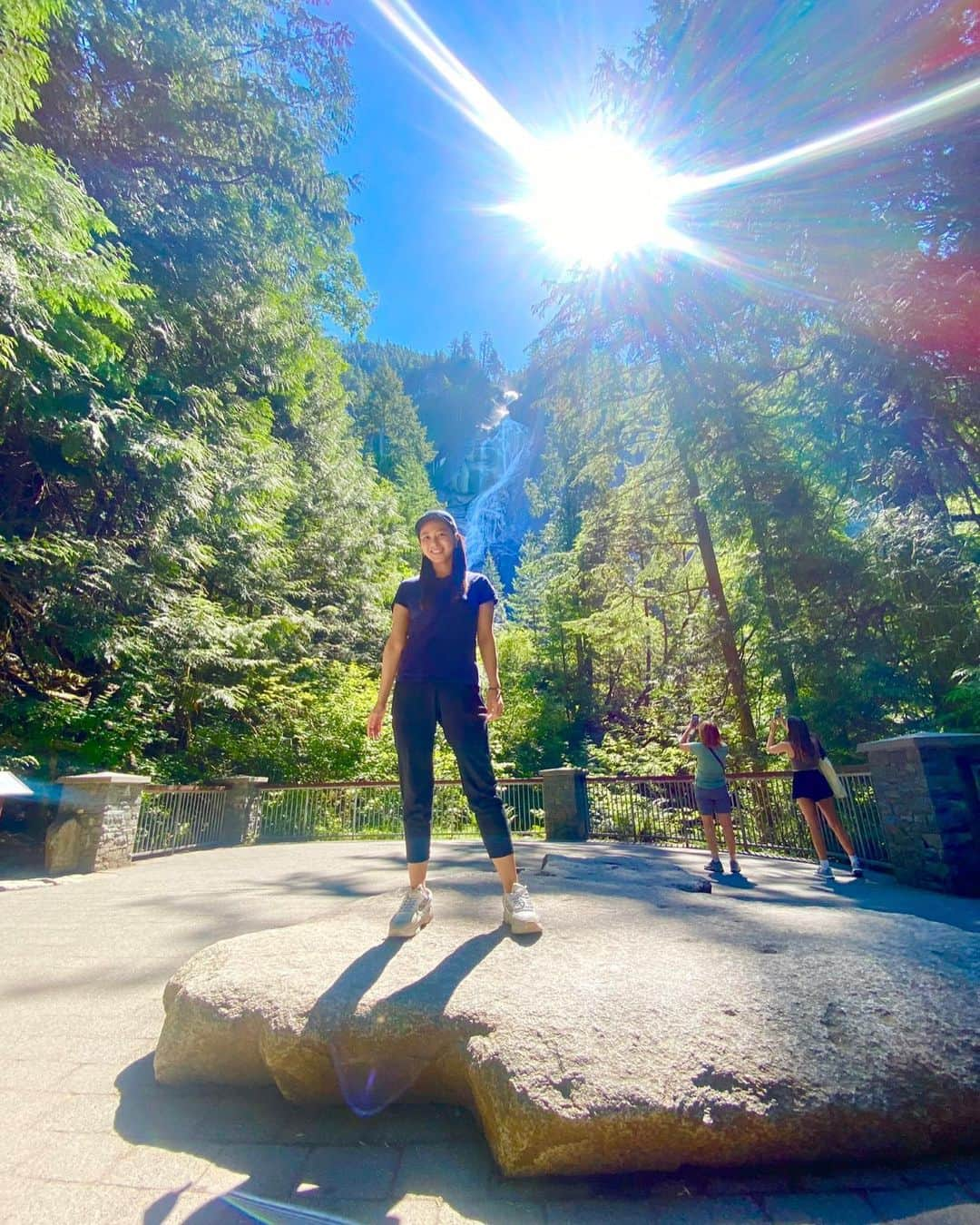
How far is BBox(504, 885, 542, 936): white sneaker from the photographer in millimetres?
2363

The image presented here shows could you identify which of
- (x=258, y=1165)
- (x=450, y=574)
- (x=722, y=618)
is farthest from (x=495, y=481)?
(x=258, y=1165)

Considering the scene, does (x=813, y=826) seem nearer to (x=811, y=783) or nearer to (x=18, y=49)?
(x=811, y=783)

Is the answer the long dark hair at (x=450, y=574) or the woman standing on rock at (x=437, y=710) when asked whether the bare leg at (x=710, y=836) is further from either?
the long dark hair at (x=450, y=574)

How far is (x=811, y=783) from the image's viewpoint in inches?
224

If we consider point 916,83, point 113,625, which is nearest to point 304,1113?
point 113,625

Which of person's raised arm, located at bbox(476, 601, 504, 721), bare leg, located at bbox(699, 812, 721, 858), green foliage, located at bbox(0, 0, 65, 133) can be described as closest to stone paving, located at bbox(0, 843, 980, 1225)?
person's raised arm, located at bbox(476, 601, 504, 721)

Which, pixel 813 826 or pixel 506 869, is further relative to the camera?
pixel 813 826

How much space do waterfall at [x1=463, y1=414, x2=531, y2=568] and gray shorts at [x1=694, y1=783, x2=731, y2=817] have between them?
41.5 meters

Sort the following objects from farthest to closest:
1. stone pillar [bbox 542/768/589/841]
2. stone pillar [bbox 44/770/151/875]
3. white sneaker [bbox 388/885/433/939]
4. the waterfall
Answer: the waterfall → stone pillar [bbox 542/768/589/841] → stone pillar [bbox 44/770/151/875] → white sneaker [bbox 388/885/433/939]

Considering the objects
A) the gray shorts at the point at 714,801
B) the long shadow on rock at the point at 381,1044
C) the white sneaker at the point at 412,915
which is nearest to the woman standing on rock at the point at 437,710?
the white sneaker at the point at 412,915

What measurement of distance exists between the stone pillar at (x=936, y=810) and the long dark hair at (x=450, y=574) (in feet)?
15.4

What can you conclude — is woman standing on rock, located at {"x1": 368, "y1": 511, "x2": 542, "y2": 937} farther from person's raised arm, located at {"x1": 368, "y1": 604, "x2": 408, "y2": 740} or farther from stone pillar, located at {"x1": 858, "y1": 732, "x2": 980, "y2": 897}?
stone pillar, located at {"x1": 858, "y1": 732, "x2": 980, "y2": 897}

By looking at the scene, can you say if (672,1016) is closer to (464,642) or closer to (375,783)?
(464,642)

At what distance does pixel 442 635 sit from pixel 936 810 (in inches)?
190
